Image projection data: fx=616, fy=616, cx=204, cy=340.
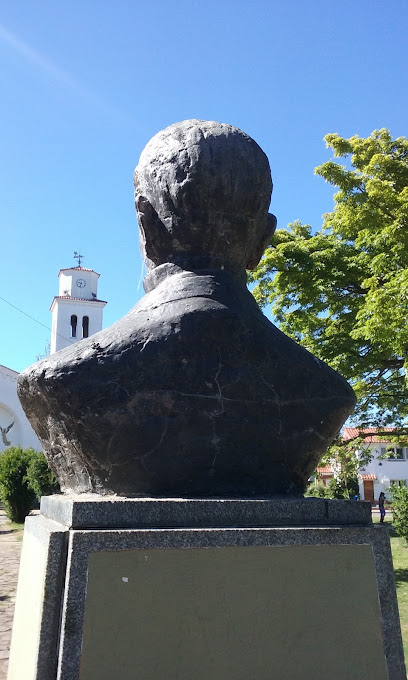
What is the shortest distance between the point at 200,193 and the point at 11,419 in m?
34.4

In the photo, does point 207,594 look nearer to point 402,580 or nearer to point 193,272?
point 193,272

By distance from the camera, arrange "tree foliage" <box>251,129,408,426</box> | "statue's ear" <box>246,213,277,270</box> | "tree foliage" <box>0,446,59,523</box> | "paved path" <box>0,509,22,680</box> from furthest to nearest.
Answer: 1. "tree foliage" <box>0,446,59,523</box>
2. "tree foliage" <box>251,129,408,426</box>
3. "paved path" <box>0,509,22,680</box>
4. "statue's ear" <box>246,213,277,270</box>

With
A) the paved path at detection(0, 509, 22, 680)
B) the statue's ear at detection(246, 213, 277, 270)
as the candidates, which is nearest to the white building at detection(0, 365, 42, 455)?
the paved path at detection(0, 509, 22, 680)

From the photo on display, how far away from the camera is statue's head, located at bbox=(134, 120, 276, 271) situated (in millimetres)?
2514

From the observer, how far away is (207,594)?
6.11 feet

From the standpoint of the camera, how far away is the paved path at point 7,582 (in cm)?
568

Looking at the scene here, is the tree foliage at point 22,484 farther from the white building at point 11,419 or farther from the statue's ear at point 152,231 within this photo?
the statue's ear at point 152,231

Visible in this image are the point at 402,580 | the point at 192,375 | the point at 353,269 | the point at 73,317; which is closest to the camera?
the point at 192,375

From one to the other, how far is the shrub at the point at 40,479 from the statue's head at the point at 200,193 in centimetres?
1648

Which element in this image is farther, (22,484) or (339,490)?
(339,490)

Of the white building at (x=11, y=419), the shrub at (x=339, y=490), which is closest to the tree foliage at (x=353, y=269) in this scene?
the shrub at (x=339, y=490)

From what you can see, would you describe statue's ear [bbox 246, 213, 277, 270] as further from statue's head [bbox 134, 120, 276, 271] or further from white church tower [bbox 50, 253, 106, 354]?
white church tower [bbox 50, 253, 106, 354]

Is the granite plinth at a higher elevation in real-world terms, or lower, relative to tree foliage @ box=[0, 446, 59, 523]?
lower

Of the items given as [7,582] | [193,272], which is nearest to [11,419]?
[7,582]
